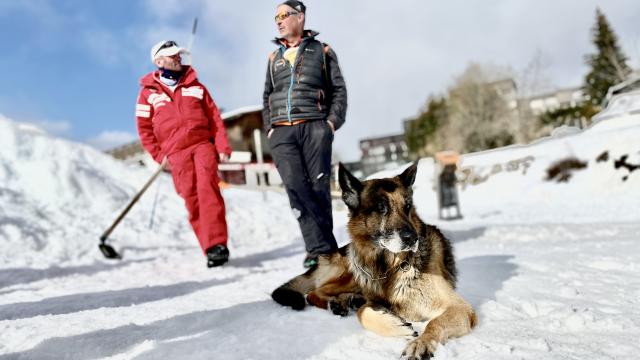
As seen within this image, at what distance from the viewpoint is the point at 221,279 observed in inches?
168

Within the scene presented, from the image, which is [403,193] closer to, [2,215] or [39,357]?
[39,357]

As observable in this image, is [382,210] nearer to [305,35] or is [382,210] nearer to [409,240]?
[409,240]

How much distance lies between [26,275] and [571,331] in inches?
210

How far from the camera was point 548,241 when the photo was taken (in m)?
5.67

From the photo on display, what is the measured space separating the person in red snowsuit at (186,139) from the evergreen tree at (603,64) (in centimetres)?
4041

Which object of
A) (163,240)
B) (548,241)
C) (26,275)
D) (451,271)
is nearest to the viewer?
(451,271)

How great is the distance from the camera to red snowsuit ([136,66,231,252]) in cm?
473

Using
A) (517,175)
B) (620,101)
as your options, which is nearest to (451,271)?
(517,175)

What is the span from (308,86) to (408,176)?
1754mm

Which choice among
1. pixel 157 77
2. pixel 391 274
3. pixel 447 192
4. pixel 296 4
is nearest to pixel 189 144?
pixel 157 77

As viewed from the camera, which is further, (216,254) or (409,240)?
(216,254)

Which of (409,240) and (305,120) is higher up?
(305,120)

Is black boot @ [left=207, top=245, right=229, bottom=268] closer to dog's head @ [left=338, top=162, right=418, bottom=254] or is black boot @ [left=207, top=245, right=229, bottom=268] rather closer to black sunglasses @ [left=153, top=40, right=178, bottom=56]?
black sunglasses @ [left=153, top=40, right=178, bottom=56]

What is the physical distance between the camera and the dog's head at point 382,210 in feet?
7.77
